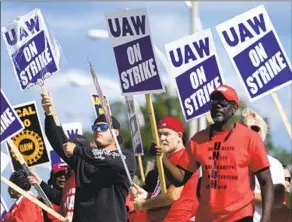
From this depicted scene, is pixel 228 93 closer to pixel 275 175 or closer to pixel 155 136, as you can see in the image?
pixel 155 136

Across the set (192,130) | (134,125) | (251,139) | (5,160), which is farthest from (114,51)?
(192,130)

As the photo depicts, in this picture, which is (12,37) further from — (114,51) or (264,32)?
(264,32)

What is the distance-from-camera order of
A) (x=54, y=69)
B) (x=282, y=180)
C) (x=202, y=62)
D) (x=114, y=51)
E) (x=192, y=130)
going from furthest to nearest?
(x=192, y=130) → (x=202, y=62) → (x=54, y=69) → (x=114, y=51) → (x=282, y=180)

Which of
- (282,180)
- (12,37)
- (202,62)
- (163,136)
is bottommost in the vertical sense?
(282,180)

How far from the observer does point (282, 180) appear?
10.9 meters

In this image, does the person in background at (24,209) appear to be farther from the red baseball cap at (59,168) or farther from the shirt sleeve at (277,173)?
the shirt sleeve at (277,173)

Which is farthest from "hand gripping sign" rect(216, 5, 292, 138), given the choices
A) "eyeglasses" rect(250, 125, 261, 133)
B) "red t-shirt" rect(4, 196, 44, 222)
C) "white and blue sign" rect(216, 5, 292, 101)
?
A: "red t-shirt" rect(4, 196, 44, 222)

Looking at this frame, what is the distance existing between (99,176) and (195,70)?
313cm

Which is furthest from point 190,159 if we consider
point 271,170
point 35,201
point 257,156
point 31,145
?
point 31,145

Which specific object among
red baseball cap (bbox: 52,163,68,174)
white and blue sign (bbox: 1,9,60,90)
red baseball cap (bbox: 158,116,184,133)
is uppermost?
white and blue sign (bbox: 1,9,60,90)

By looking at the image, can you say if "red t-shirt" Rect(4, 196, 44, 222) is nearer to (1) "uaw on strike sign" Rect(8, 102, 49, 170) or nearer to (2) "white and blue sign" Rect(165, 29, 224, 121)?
(2) "white and blue sign" Rect(165, 29, 224, 121)

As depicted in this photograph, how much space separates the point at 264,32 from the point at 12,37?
2675mm

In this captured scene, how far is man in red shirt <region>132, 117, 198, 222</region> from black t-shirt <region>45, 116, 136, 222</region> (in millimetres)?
255

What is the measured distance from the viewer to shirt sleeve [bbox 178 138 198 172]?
389 inches
